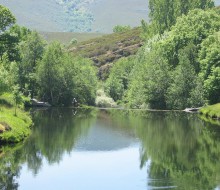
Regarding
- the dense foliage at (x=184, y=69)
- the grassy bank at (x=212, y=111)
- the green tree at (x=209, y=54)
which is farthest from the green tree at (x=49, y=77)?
the grassy bank at (x=212, y=111)

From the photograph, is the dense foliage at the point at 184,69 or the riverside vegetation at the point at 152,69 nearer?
the dense foliage at the point at 184,69

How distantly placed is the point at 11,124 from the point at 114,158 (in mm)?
14571

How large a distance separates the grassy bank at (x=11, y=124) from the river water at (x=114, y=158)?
4.76ft

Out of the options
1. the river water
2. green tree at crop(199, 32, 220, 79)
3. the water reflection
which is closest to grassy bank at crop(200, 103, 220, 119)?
the water reflection

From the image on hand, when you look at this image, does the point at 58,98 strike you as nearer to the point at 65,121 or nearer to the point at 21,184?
the point at 65,121

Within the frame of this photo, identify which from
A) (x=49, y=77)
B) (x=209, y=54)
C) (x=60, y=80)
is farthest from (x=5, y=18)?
(x=209, y=54)

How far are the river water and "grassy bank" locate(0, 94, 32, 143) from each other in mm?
1450

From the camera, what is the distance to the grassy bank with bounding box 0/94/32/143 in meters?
55.6

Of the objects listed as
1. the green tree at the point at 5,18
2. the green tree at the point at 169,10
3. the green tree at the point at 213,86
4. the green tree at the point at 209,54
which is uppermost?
the green tree at the point at 169,10

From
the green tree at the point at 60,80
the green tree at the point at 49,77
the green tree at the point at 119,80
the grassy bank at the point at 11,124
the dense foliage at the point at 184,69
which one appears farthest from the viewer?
the green tree at the point at 119,80

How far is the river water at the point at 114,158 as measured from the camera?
39469mm

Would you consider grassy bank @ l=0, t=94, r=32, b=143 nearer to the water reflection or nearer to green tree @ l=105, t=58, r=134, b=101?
the water reflection

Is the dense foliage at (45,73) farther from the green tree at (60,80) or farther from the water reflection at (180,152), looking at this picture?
the water reflection at (180,152)

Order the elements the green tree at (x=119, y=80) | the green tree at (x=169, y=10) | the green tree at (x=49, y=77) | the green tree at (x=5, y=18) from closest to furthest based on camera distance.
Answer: the green tree at (x=5, y=18)
the green tree at (x=49, y=77)
the green tree at (x=169, y=10)
the green tree at (x=119, y=80)
